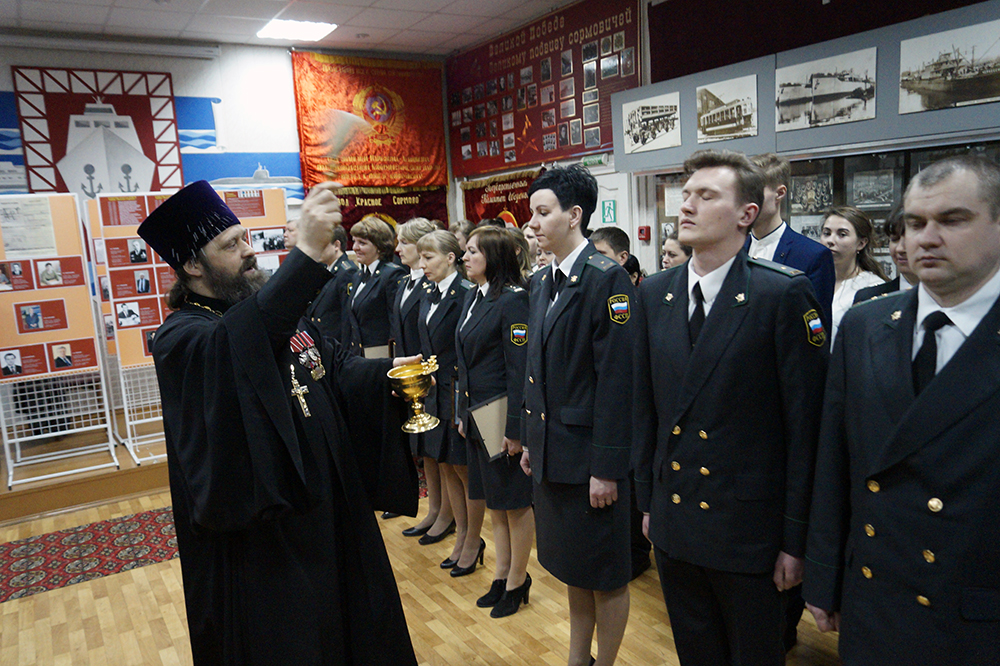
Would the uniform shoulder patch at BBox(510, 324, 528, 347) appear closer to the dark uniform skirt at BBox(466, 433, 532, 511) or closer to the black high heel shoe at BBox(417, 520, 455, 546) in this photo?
the dark uniform skirt at BBox(466, 433, 532, 511)

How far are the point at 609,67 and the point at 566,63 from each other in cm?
70

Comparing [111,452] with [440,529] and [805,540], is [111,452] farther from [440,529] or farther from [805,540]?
[805,540]

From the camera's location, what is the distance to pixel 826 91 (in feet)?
14.2

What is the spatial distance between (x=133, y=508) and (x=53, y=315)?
5.55 feet

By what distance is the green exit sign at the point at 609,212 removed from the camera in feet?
21.8

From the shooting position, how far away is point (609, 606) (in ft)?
7.80

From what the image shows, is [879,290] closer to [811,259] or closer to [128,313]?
[811,259]

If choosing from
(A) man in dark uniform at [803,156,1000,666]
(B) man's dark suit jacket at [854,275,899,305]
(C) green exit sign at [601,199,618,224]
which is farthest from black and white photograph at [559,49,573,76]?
(A) man in dark uniform at [803,156,1000,666]

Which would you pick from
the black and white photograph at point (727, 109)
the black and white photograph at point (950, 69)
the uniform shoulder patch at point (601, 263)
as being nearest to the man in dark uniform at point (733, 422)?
the uniform shoulder patch at point (601, 263)

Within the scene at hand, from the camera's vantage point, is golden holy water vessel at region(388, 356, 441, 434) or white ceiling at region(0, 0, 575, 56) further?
white ceiling at region(0, 0, 575, 56)

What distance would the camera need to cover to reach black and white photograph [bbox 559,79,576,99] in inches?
273

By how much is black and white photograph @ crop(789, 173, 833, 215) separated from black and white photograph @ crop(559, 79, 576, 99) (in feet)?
9.34

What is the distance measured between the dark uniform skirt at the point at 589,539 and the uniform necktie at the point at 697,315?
71cm

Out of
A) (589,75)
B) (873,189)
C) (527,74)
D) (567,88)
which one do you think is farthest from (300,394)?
(527,74)
